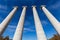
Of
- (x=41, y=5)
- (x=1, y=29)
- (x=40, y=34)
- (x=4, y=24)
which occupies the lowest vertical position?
(x=40, y=34)

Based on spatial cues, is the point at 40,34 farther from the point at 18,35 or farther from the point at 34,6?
the point at 34,6

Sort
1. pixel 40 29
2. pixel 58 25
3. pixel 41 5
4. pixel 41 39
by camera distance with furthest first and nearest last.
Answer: pixel 41 5, pixel 40 29, pixel 58 25, pixel 41 39

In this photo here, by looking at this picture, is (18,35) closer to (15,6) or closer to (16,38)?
(16,38)

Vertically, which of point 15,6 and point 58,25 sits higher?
point 15,6

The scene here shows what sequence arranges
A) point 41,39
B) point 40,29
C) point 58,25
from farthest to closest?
point 40,29 → point 58,25 → point 41,39

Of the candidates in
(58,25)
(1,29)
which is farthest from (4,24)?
(58,25)

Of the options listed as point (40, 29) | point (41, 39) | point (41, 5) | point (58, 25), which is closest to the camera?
point (41, 39)

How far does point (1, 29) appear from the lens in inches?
2194

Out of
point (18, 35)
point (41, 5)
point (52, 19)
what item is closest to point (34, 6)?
point (41, 5)

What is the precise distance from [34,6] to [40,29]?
3583 cm

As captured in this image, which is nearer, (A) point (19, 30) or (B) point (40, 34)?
(B) point (40, 34)

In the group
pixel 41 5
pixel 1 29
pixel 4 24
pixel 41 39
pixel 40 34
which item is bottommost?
pixel 41 39

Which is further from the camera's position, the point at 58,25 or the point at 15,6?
the point at 15,6

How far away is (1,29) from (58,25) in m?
23.5
